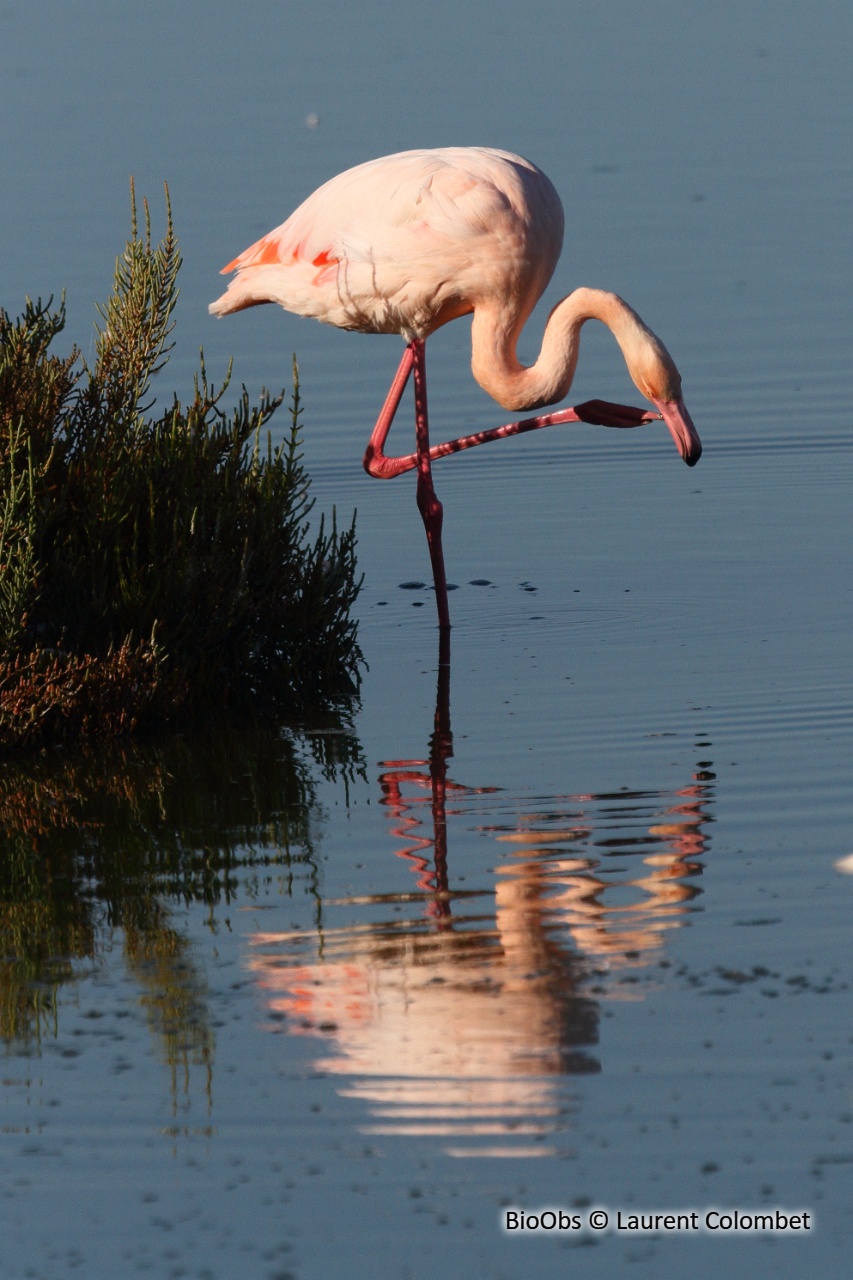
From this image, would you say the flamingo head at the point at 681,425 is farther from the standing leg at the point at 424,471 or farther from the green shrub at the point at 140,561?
the green shrub at the point at 140,561

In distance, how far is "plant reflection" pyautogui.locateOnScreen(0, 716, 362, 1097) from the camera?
530 cm

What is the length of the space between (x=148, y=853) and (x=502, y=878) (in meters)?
1.19

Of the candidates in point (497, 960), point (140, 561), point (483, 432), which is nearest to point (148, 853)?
point (497, 960)

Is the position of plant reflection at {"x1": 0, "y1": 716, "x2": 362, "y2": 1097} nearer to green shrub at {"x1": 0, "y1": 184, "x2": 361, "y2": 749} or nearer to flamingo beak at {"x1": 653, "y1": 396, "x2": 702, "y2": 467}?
green shrub at {"x1": 0, "y1": 184, "x2": 361, "y2": 749}

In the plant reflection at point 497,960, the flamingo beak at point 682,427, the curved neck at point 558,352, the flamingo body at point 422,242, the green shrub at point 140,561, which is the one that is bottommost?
the plant reflection at point 497,960

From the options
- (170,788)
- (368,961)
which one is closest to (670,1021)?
(368,961)

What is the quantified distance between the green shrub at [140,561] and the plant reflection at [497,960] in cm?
144

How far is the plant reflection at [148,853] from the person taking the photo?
5301 mm

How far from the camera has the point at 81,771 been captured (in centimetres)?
724

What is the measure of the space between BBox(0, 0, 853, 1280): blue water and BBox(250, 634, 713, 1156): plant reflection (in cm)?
1

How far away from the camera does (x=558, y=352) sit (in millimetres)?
9070

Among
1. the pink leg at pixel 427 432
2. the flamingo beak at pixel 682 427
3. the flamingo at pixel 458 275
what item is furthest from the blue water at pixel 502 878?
the flamingo at pixel 458 275

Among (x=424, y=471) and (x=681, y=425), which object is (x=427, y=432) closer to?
(x=424, y=471)

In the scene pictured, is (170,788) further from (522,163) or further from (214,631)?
(522,163)
